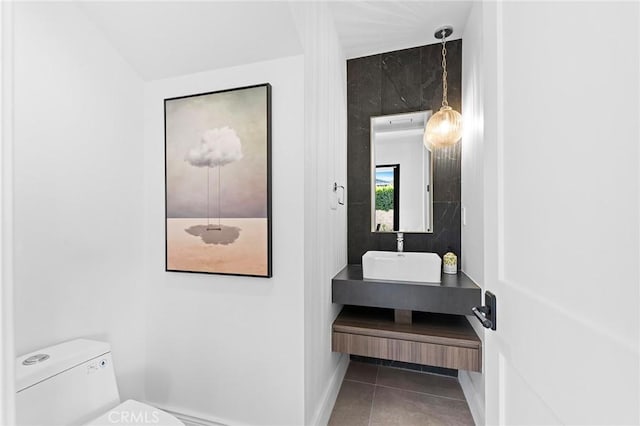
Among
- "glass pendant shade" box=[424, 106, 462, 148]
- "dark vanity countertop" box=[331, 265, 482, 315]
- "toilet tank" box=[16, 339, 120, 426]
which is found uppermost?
"glass pendant shade" box=[424, 106, 462, 148]

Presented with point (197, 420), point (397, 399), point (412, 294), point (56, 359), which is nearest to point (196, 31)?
point (56, 359)

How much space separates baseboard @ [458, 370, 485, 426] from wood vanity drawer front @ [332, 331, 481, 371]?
0.22 meters

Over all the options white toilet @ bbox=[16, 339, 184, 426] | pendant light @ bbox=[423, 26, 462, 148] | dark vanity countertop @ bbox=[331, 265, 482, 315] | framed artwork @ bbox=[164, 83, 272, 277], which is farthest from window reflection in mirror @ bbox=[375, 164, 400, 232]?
white toilet @ bbox=[16, 339, 184, 426]

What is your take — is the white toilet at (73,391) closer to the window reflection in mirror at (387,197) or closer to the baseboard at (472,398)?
the baseboard at (472,398)

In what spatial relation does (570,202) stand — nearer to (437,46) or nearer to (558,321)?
(558,321)

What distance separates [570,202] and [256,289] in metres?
1.40

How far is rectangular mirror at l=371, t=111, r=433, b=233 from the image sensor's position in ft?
7.82

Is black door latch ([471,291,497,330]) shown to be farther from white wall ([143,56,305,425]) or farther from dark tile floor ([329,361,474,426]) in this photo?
dark tile floor ([329,361,474,426])

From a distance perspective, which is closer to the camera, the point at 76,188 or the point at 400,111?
the point at 76,188

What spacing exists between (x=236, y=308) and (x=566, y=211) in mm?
1516

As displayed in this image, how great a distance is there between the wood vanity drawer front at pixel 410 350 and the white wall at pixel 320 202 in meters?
0.14

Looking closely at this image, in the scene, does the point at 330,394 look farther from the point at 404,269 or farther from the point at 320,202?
the point at 320,202

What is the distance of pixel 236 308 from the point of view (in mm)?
1616

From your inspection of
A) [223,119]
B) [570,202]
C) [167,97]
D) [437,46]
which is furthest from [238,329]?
[437,46]
